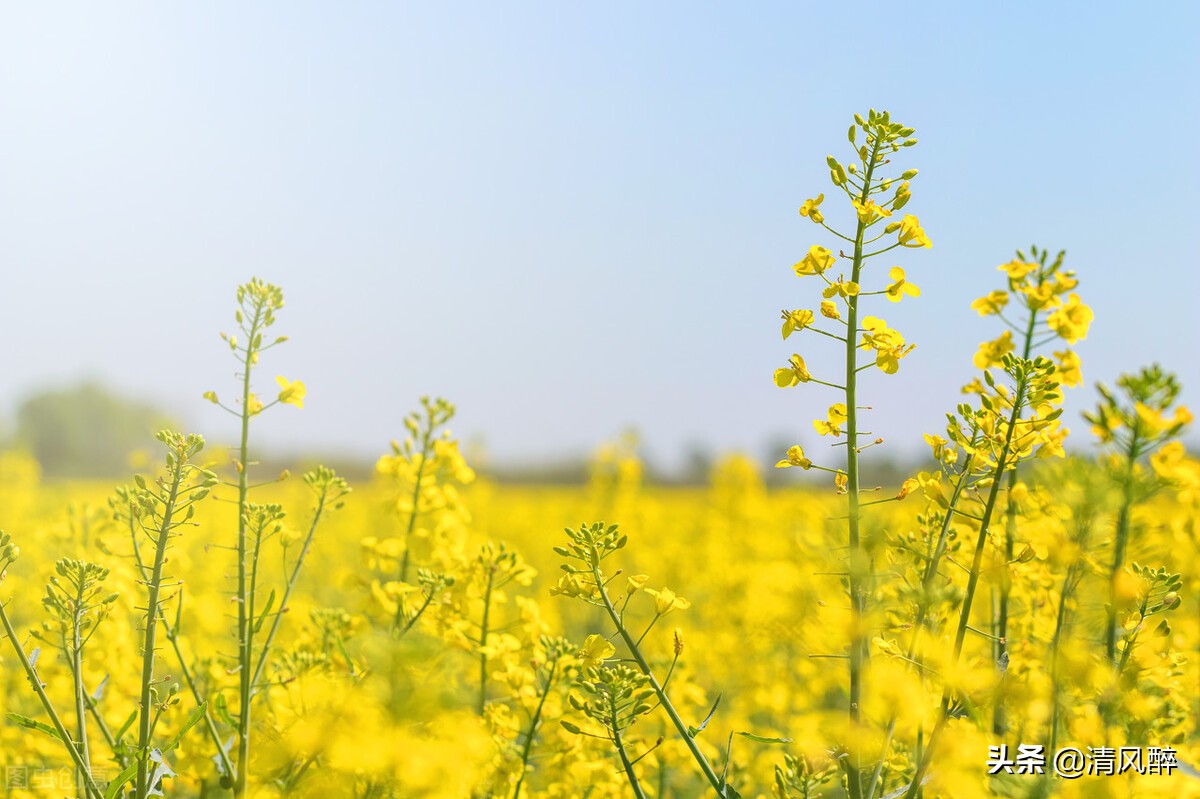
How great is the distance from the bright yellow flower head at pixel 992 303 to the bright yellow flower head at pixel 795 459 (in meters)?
0.67

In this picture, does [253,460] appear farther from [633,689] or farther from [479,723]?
[633,689]

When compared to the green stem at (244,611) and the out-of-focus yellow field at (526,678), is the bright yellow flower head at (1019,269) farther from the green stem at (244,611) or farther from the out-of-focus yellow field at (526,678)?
the green stem at (244,611)

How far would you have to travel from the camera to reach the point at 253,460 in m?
2.59

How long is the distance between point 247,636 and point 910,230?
6.83ft

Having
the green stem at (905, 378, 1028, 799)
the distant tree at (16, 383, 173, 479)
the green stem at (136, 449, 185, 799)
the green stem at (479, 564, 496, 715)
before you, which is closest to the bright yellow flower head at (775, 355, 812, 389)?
the green stem at (905, 378, 1028, 799)

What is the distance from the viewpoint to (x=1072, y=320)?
2482 millimetres

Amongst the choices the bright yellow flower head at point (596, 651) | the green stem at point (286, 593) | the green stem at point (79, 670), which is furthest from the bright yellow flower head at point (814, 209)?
the green stem at point (79, 670)

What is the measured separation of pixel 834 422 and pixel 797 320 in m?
0.29

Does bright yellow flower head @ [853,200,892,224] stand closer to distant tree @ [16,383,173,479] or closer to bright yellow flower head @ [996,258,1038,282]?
bright yellow flower head @ [996,258,1038,282]

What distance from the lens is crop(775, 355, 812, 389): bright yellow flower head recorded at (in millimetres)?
2383

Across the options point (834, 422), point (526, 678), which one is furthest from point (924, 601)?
point (526, 678)

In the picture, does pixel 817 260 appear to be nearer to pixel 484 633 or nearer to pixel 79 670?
pixel 484 633

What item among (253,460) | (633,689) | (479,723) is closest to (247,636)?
(253,460)

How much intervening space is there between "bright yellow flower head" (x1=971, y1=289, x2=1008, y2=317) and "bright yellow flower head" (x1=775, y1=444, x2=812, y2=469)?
2.20 ft
